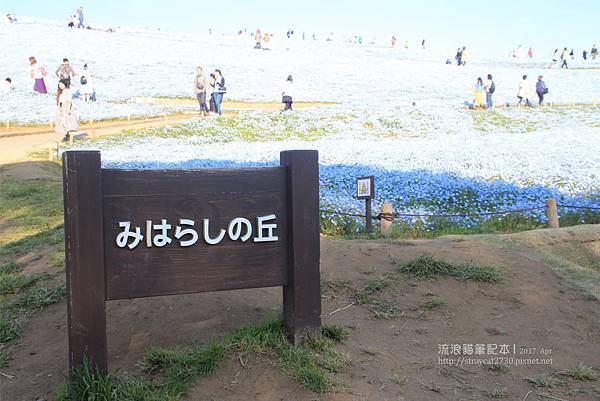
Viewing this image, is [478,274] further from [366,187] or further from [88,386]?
[88,386]

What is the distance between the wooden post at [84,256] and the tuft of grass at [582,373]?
3250 millimetres

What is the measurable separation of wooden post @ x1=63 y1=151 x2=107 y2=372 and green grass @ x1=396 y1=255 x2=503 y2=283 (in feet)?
10.5

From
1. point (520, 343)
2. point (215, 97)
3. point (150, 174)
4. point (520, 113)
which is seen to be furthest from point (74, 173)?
point (520, 113)

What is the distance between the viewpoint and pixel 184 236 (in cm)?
393

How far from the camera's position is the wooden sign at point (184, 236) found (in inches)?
142

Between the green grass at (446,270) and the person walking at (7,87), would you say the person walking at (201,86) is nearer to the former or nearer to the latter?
the person walking at (7,87)

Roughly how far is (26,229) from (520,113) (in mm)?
23118

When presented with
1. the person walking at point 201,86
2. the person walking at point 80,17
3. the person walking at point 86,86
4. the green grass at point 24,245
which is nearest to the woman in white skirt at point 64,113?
the green grass at point 24,245

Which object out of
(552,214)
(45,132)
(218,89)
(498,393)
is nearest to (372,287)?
(498,393)

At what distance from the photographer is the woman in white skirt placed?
54.8 feet

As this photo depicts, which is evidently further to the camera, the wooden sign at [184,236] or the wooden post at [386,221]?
the wooden post at [386,221]

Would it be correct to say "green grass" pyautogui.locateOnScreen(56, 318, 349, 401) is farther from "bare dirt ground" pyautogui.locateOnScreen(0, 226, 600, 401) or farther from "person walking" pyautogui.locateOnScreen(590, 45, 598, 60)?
"person walking" pyautogui.locateOnScreen(590, 45, 598, 60)

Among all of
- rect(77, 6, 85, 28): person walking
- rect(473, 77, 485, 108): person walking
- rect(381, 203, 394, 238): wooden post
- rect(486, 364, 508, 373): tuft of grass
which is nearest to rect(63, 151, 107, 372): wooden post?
rect(486, 364, 508, 373): tuft of grass

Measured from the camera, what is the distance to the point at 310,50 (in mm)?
61812
